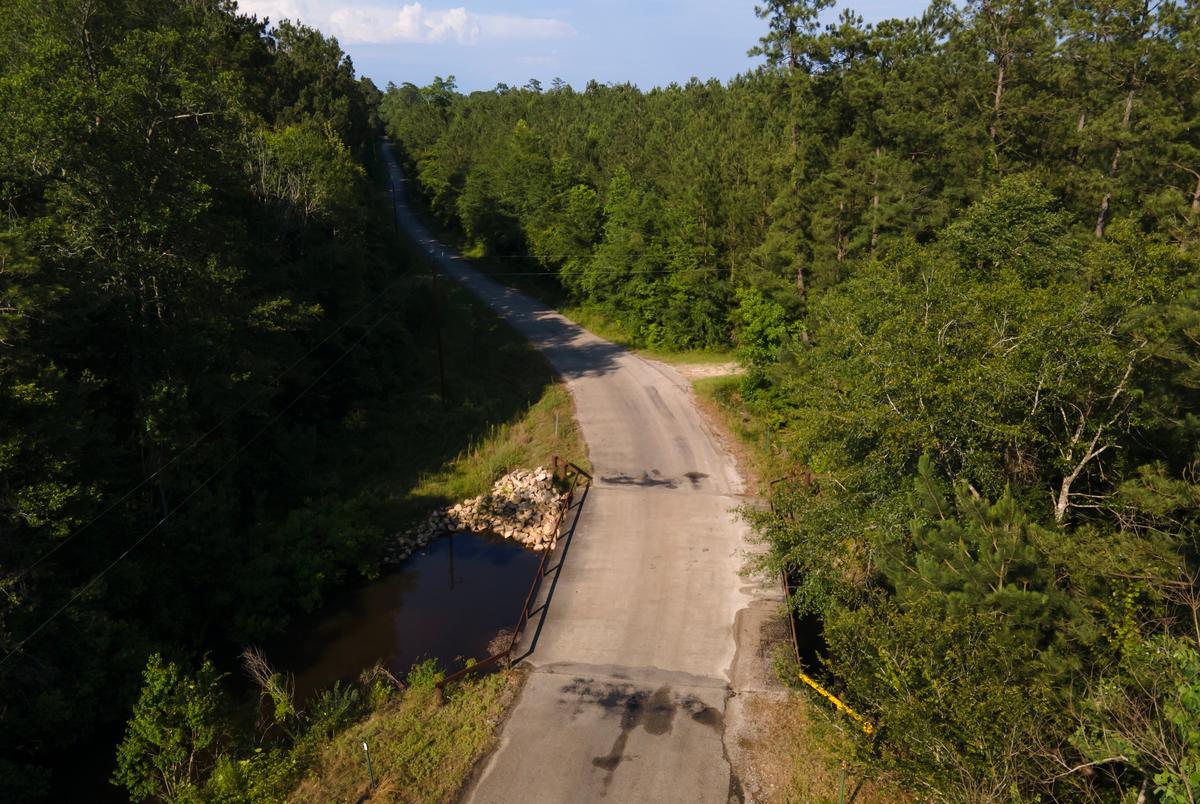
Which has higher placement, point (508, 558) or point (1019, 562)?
point (1019, 562)

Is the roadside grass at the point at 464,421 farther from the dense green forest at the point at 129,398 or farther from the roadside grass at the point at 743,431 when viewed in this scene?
the roadside grass at the point at 743,431

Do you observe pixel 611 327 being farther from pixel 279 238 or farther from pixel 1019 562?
pixel 1019 562

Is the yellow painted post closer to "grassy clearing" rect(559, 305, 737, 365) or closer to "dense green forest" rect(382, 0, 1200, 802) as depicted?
"dense green forest" rect(382, 0, 1200, 802)

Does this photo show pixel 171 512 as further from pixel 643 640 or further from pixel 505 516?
pixel 643 640

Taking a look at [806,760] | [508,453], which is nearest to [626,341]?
[508,453]

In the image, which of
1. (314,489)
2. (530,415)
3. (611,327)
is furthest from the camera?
(611,327)

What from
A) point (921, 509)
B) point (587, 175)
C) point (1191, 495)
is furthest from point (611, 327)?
point (1191, 495)
